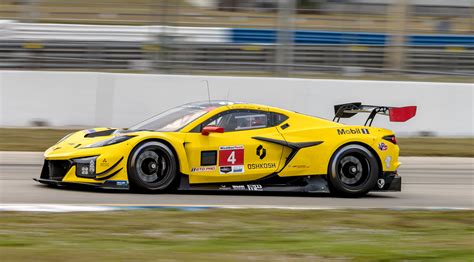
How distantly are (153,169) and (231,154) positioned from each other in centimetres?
89

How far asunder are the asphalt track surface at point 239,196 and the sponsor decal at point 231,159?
1.02 feet

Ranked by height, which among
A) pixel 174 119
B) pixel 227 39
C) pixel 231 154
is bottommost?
pixel 231 154

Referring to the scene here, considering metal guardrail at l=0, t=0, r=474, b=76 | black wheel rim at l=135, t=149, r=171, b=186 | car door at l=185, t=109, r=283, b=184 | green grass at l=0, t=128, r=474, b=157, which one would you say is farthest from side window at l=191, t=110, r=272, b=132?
metal guardrail at l=0, t=0, r=474, b=76

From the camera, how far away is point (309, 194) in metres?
10.3

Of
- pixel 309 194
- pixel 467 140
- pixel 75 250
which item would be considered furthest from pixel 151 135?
pixel 467 140

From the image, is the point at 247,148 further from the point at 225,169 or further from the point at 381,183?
the point at 381,183

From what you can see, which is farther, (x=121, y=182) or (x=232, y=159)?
(x=232, y=159)

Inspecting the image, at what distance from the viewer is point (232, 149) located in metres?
9.59

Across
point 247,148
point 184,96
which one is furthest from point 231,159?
point 184,96

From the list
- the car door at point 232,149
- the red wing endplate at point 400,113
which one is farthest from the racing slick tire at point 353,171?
the car door at point 232,149

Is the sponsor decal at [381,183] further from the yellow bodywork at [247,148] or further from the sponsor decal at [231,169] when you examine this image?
the sponsor decal at [231,169]

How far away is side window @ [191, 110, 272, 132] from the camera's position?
973 cm

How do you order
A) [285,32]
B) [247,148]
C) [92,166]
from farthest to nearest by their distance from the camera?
1. [285,32]
2. [247,148]
3. [92,166]

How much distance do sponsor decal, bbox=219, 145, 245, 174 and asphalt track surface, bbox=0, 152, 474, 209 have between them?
0.31 metres
